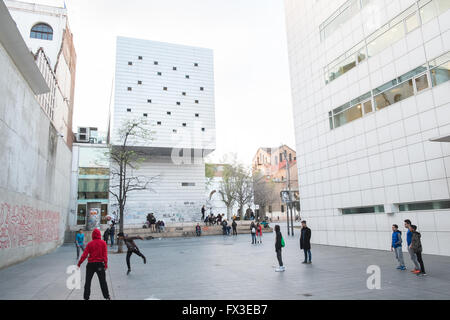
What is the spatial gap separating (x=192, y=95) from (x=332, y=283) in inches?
1678

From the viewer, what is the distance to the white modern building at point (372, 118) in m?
14.4

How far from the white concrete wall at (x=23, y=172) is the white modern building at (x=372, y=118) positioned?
1770 centimetres

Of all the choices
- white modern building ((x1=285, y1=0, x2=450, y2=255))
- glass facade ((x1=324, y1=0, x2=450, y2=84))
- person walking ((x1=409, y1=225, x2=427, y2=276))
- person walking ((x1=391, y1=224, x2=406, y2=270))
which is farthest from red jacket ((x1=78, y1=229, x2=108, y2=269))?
glass facade ((x1=324, y1=0, x2=450, y2=84))

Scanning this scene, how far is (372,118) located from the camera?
18.0 m

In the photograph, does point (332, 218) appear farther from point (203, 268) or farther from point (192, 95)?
point (192, 95)

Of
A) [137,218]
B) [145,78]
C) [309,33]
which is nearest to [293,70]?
[309,33]

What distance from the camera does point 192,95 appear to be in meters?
48.0

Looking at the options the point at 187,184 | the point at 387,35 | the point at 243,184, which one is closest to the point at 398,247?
the point at 387,35

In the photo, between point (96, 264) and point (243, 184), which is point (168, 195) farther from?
point (96, 264)

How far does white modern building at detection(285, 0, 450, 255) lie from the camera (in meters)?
14.4

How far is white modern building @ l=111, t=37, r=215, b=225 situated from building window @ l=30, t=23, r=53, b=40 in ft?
39.4

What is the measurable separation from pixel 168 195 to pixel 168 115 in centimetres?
1246

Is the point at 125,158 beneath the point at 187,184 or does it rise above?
beneath

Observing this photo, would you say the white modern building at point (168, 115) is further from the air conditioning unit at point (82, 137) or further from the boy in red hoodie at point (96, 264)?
the boy in red hoodie at point (96, 264)
